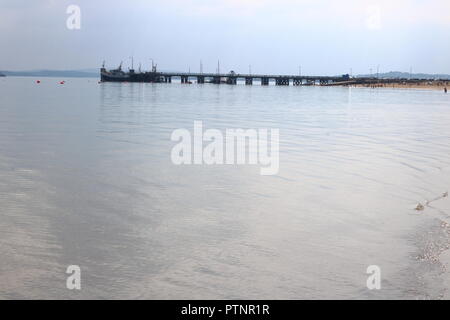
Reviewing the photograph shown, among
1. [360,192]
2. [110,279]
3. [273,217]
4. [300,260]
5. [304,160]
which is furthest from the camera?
[304,160]

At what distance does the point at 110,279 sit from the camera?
830 cm

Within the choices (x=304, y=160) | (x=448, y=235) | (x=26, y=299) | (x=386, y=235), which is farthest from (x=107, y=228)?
(x=304, y=160)

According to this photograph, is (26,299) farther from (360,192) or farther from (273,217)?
(360,192)

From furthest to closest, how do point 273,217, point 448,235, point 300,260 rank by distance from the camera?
point 273,217
point 448,235
point 300,260

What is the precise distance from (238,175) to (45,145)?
9.20 m

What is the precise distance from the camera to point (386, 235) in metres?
10.9

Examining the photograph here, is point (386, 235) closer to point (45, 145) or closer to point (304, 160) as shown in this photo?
point (304, 160)

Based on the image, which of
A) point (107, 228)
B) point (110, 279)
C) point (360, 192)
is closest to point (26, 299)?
point (110, 279)

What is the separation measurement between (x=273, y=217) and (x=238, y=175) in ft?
16.5

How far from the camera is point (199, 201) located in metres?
13.4
